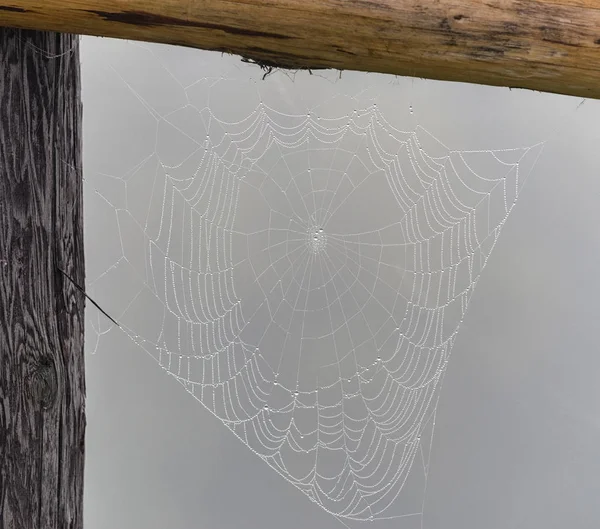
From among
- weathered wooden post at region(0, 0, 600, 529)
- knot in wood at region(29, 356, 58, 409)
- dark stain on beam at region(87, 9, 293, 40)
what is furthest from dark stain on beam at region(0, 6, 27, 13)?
knot in wood at region(29, 356, 58, 409)

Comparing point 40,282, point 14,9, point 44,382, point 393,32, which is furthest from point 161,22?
point 44,382

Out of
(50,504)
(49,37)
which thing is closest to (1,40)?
(49,37)

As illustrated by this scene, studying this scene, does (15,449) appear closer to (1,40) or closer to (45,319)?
(45,319)

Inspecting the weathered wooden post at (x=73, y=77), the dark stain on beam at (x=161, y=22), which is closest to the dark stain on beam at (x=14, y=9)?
the weathered wooden post at (x=73, y=77)

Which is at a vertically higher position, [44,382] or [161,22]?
[161,22]

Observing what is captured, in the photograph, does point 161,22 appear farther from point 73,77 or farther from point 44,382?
point 44,382

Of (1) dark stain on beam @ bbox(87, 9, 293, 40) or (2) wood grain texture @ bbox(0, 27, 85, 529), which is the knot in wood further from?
(1) dark stain on beam @ bbox(87, 9, 293, 40)

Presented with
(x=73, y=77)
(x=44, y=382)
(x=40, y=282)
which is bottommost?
(x=44, y=382)
